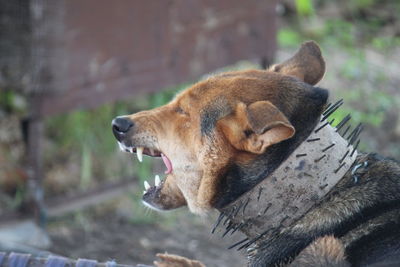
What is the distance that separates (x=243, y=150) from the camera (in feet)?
10.8

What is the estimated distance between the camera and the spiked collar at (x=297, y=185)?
3.16 meters

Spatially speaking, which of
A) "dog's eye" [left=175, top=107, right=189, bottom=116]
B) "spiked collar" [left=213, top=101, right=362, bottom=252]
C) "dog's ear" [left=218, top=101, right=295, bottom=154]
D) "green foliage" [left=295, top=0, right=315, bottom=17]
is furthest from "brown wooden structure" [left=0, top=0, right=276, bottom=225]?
"spiked collar" [left=213, top=101, right=362, bottom=252]

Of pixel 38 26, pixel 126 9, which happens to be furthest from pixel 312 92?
pixel 126 9

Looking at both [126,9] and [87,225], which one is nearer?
[126,9]

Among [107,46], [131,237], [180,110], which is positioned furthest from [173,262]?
[131,237]

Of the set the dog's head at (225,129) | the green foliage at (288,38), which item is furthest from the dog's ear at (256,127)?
the green foliage at (288,38)

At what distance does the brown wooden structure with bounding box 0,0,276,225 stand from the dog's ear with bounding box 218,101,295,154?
279cm

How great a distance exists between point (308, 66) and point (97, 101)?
10.1ft

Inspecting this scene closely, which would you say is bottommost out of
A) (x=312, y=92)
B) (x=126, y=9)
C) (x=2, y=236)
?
(x=312, y=92)

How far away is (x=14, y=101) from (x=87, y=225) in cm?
128

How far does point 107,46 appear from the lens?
634 cm

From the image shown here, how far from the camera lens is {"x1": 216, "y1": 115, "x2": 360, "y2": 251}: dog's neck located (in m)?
3.16

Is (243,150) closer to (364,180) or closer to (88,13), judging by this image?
(364,180)

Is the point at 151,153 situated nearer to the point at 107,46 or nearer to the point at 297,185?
the point at 297,185
